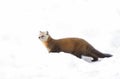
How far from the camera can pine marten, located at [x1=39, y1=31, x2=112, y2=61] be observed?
693 centimetres

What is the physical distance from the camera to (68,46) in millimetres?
6965

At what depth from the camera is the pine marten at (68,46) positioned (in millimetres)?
6926

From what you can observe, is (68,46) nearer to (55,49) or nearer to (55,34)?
(55,49)

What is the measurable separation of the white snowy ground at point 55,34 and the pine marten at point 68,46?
14 cm

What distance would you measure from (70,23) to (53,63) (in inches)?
94.9

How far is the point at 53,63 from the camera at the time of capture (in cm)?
667

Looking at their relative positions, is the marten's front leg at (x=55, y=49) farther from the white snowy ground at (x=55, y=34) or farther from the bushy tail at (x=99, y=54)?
the bushy tail at (x=99, y=54)

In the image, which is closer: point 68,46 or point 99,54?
point 68,46

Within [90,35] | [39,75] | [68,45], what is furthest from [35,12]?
[39,75]

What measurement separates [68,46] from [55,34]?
5.28 ft

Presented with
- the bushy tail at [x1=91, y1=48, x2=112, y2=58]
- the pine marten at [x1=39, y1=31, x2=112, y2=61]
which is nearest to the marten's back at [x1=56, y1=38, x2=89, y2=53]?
the pine marten at [x1=39, y1=31, x2=112, y2=61]

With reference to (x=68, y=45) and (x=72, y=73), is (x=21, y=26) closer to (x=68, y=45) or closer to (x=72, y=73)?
(x=68, y=45)

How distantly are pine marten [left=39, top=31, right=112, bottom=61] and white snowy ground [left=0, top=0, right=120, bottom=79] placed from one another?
0.45 ft

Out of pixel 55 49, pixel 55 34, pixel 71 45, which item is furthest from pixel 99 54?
pixel 55 34
